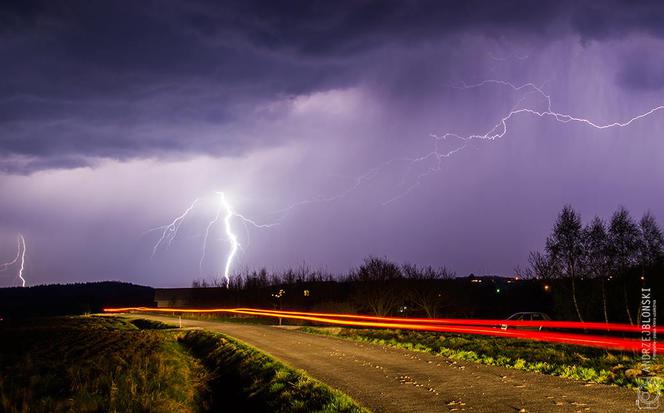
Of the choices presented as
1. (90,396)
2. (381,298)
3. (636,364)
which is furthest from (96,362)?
(381,298)

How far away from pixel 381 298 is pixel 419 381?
39.3 meters

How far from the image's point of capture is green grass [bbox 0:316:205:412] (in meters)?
14.2

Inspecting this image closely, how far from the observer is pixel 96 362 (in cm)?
2108

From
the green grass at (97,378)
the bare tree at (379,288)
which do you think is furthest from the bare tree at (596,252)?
the green grass at (97,378)

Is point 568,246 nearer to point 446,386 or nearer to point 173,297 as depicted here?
point 446,386

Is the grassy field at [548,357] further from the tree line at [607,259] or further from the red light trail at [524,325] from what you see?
the tree line at [607,259]

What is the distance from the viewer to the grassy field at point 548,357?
37.5 feet

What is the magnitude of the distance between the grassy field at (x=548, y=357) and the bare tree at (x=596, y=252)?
2339cm

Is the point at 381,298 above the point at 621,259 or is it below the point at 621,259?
below

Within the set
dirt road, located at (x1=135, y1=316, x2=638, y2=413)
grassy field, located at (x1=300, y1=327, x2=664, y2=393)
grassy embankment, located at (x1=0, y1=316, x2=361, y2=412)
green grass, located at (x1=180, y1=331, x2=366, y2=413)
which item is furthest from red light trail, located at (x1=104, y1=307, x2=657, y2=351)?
grassy embankment, located at (x1=0, y1=316, x2=361, y2=412)

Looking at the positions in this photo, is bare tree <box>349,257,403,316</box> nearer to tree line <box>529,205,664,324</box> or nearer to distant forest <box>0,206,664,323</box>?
distant forest <box>0,206,664,323</box>

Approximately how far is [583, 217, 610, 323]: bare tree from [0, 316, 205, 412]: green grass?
1140 inches

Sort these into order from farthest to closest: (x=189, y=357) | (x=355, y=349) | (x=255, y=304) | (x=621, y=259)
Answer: (x=255, y=304) → (x=621, y=259) → (x=189, y=357) → (x=355, y=349)

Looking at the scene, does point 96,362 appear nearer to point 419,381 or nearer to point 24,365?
point 24,365
